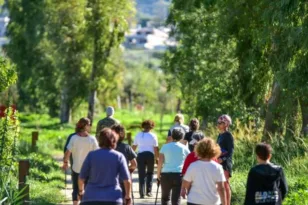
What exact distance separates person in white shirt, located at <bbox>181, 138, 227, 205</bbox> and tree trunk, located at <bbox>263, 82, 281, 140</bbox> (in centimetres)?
1215

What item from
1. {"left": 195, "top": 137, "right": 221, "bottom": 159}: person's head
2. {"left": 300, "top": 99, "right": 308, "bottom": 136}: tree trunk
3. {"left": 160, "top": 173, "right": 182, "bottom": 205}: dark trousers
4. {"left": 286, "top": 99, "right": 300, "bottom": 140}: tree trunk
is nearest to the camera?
{"left": 195, "top": 137, "right": 221, "bottom": 159}: person's head

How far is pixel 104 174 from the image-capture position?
38.9ft

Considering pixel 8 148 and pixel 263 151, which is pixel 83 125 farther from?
pixel 263 151

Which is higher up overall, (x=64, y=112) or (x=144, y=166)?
(x=64, y=112)

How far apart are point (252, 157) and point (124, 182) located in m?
10.3

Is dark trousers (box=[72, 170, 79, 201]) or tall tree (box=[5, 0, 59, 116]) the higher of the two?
tall tree (box=[5, 0, 59, 116])

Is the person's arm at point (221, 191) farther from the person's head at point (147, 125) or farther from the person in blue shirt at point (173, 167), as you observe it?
the person's head at point (147, 125)

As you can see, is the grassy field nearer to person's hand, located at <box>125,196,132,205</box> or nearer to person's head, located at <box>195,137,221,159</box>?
person's head, located at <box>195,137,221,159</box>

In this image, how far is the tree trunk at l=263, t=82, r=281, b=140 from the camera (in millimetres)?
25053


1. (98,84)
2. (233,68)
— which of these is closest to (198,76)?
(233,68)

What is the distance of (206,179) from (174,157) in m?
3.69

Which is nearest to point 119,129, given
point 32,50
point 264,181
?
point 264,181

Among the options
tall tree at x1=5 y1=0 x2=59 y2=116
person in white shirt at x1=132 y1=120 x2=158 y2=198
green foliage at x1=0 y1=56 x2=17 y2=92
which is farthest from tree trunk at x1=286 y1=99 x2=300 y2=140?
tall tree at x1=5 y1=0 x2=59 y2=116

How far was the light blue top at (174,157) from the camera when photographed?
51.9 ft
